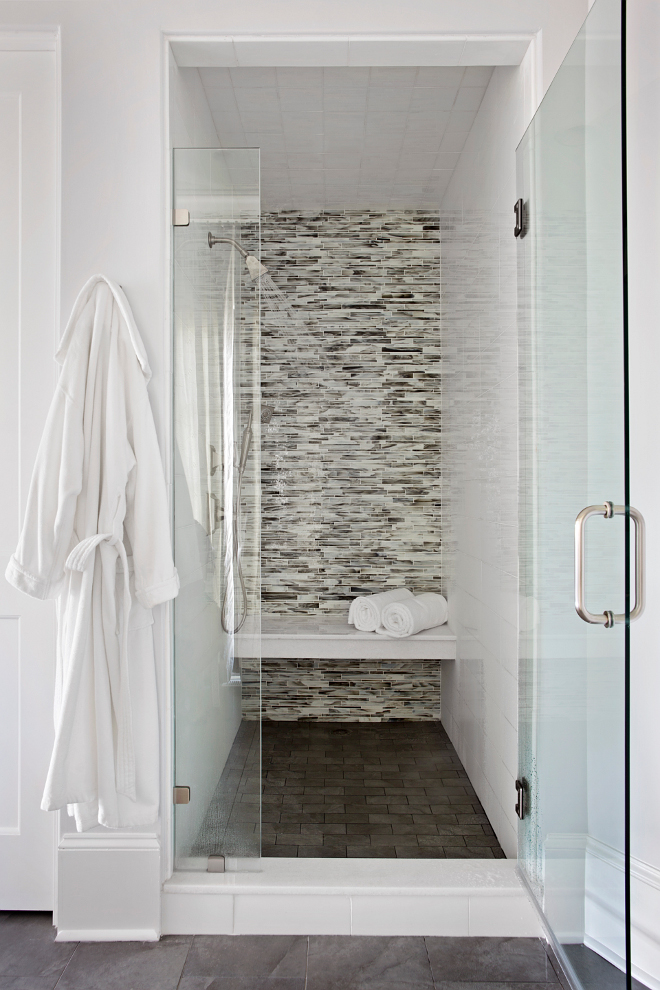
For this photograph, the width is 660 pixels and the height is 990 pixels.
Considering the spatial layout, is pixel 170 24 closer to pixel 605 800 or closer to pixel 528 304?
pixel 528 304

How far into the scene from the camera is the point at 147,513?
71.4 inches

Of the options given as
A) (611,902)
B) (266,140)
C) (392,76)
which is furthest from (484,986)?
(266,140)

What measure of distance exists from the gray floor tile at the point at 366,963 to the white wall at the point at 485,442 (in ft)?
1.63

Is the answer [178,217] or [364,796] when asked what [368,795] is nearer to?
[364,796]

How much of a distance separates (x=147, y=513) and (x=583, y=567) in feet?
3.56

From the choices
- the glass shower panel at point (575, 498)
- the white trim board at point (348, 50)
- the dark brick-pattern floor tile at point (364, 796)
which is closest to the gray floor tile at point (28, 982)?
the dark brick-pattern floor tile at point (364, 796)

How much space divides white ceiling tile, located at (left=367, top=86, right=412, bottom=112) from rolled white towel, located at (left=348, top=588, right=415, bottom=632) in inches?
82.6

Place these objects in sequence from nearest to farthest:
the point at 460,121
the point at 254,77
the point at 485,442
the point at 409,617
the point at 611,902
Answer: the point at 611,902, the point at 254,77, the point at 485,442, the point at 460,121, the point at 409,617

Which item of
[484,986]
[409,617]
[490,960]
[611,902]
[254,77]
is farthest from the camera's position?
[409,617]

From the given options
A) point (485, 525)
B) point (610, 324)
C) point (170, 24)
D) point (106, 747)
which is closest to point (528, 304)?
point (610, 324)

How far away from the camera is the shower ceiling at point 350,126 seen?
2.34 m

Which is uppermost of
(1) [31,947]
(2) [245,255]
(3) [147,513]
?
(2) [245,255]

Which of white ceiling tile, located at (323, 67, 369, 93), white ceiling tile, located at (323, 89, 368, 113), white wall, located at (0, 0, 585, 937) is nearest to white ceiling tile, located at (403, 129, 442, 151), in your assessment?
white ceiling tile, located at (323, 89, 368, 113)

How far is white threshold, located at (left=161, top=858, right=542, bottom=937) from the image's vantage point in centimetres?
185
